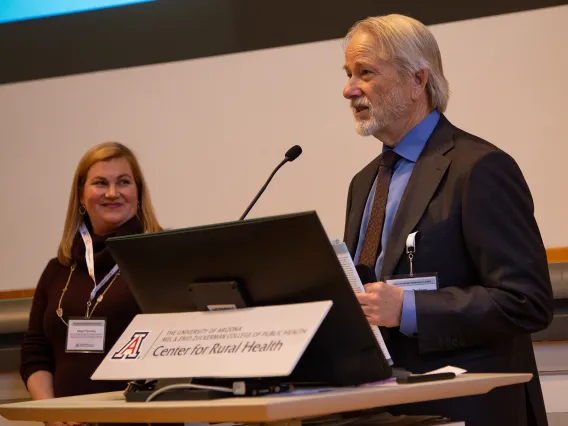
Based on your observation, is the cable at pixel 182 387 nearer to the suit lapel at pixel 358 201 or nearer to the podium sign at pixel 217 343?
the podium sign at pixel 217 343

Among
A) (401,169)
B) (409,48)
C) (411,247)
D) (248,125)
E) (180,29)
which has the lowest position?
(411,247)

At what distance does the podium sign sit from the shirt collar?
864 millimetres

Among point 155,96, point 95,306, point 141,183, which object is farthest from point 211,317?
point 155,96

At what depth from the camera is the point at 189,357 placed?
142cm

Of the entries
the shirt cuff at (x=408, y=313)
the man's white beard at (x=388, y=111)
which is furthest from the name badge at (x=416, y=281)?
the man's white beard at (x=388, y=111)

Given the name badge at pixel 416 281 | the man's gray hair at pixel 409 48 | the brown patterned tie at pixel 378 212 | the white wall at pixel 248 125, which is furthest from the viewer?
the white wall at pixel 248 125

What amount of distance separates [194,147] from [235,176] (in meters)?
0.22

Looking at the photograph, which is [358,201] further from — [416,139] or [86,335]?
[86,335]

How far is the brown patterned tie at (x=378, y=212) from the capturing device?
6.86 feet

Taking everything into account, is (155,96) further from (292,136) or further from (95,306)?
(95,306)

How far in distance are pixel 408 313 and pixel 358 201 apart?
59cm

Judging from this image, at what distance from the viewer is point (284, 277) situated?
1.42m

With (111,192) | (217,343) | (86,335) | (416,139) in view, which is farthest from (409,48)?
(86,335)

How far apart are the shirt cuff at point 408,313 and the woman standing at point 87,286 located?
1.28 metres
